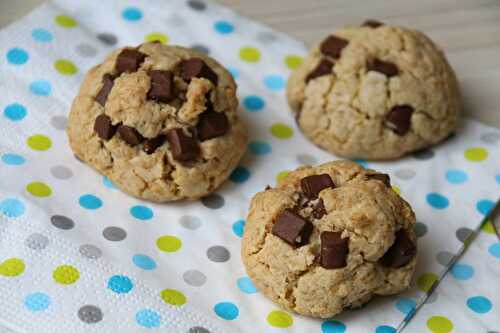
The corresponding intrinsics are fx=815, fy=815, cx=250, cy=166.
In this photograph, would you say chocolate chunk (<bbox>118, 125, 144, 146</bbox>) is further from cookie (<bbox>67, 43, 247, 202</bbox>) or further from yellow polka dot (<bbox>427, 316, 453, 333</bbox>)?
yellow polka dot (<bbox>427, 316, 453, 333</bbox>)

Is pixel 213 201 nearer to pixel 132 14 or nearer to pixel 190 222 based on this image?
pixel 190 222

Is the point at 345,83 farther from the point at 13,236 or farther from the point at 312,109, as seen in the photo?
the point at 13,236

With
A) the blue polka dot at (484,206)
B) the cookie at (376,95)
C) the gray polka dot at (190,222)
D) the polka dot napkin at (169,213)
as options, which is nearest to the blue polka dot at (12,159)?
the polka dot napkin at (169,213)

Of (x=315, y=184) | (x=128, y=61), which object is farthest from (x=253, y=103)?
(x=315, y=184)

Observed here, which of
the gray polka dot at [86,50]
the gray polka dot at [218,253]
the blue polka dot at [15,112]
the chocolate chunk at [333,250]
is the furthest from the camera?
the gray polka dot at [86,50]

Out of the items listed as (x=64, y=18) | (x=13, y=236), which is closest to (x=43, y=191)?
(x=13, y=236)

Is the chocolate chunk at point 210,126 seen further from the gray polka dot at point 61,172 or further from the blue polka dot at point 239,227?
the gray polka dot at point 61,172
